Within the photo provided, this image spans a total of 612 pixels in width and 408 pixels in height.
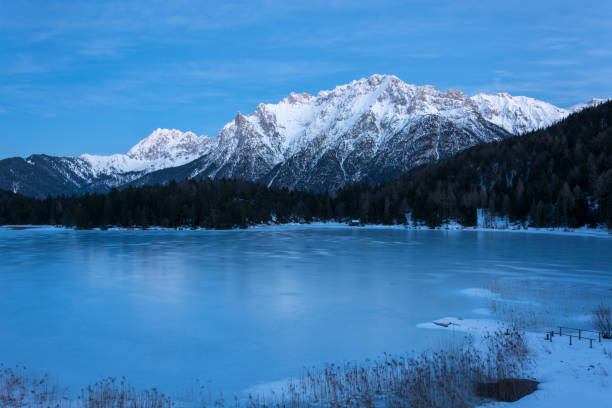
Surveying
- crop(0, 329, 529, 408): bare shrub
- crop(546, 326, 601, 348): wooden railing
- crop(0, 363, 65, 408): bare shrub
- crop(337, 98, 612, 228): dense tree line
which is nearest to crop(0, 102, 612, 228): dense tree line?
crop(337, 98, 612, 228): dense tree line

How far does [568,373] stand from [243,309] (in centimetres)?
1797

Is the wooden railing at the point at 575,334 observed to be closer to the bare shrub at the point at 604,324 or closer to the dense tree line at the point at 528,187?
the bare shrub at the point at 604,324

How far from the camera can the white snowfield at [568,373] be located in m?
12.5

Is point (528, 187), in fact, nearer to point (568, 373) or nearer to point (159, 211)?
point (159, 211)

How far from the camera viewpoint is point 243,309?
27734mm

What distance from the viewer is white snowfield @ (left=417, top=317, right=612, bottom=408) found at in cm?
1252

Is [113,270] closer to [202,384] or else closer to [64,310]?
[64,310]

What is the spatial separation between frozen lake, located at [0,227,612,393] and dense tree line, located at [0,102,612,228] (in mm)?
91318

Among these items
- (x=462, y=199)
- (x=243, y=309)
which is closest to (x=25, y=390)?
(x=243, y=309)

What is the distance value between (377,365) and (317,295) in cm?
1544

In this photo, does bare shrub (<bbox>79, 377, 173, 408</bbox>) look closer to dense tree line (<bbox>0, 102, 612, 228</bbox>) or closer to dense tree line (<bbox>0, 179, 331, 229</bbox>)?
dense tree line (<bbox>0, 102, 612, 228</bbox>)

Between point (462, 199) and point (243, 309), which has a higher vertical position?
point (462, 199)

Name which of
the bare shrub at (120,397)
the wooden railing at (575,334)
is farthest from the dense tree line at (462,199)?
the bare shrub at (120,397)

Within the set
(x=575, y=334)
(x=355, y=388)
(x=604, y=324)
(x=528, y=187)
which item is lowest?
(x=355, y=388)
